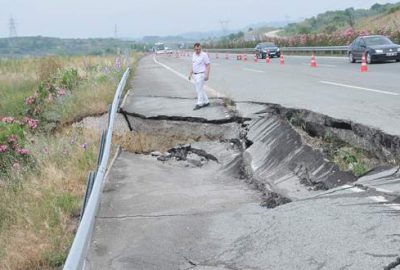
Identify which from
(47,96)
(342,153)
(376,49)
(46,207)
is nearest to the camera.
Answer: (46,207)

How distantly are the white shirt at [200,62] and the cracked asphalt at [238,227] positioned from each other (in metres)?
4.59

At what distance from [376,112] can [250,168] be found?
8.64ft

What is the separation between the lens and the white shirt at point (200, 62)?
11.0 m

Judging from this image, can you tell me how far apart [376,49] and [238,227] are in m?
Answer: 19.2

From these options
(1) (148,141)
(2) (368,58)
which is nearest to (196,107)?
(1) (148,141)

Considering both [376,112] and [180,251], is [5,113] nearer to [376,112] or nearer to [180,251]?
[376,112]

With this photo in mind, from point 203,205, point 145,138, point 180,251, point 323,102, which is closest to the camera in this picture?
point 180,251

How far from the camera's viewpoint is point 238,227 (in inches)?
189

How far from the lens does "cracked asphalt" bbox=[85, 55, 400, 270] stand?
147 inches

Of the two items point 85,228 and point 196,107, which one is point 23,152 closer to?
point 196,107

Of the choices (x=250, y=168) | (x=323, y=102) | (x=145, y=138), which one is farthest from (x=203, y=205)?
(x=323, y=102)

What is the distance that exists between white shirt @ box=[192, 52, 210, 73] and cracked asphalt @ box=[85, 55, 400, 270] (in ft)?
15.1

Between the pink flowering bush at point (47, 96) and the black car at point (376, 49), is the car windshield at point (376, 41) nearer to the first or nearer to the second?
the black car at point (376, 49)

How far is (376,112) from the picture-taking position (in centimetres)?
846
